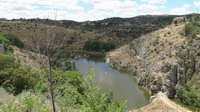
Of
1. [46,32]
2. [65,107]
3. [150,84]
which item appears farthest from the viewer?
[150,84]

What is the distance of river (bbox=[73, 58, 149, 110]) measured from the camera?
39819 mm

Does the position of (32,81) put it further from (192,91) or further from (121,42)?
(121,42)

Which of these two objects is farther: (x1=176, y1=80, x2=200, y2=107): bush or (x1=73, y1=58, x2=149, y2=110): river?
(x1=73, y1=58, x2=149, y2=110): river

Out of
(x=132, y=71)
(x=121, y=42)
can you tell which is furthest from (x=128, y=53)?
(x=121, y=42)

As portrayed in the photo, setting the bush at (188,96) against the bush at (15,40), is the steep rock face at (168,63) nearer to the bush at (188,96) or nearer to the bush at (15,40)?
the bush at (188,96)

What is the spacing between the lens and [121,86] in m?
48.5

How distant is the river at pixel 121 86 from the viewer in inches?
1568

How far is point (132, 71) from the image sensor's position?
6009 centimetres

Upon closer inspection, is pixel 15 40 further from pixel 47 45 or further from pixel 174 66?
pixel 47 45

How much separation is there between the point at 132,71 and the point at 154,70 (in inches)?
599

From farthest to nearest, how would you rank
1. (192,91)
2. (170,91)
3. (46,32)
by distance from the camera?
(170,91) → (192,91) → (46,32)

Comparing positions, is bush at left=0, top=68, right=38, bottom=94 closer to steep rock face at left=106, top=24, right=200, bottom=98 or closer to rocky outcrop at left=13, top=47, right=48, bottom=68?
rocky outcrop at left=13, top=47, right=48, bottom=68

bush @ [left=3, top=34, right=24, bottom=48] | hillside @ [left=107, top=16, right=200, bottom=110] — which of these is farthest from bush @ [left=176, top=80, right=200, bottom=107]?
bush @ [left=3, top=34, right=24, bottom=48]

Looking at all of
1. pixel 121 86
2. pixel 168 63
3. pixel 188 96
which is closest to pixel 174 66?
pixel 168 63
